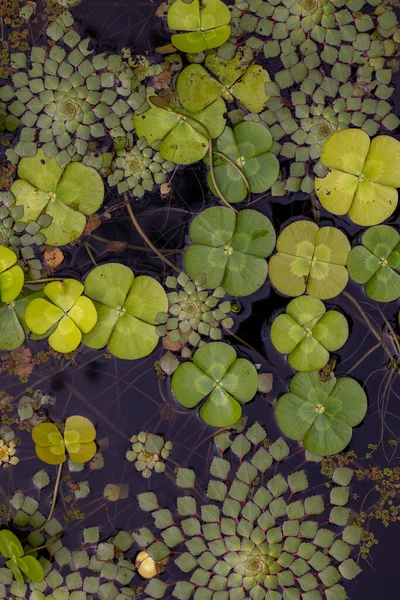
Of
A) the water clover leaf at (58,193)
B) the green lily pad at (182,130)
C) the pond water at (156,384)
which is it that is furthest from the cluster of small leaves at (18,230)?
the green lily pad at (182,130)

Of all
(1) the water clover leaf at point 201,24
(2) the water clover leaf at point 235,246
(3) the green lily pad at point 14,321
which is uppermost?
(1) the water clover leaf at point 201,24

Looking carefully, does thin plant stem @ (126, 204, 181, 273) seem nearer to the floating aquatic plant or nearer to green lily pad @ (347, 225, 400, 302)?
the floating aquatic plant

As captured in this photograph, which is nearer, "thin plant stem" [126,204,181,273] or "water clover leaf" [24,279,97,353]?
"water clover leaf" [24,279,97,353]

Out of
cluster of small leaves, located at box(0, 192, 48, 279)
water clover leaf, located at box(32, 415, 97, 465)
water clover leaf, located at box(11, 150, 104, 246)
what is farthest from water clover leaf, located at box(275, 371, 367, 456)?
cluster of small leaves, located at box(0, 192, 48, 279)

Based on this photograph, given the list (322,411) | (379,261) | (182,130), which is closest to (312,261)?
(379,261)

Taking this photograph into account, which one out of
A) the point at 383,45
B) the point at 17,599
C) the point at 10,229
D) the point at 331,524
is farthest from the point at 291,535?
the point at 383,45

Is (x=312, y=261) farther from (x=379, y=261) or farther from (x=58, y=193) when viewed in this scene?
(x=58, y=193)

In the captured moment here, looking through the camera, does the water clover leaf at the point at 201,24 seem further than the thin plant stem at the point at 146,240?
No

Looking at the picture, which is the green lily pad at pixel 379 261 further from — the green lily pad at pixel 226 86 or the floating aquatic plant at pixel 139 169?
the floating aquatic plant at pixel 139 169
